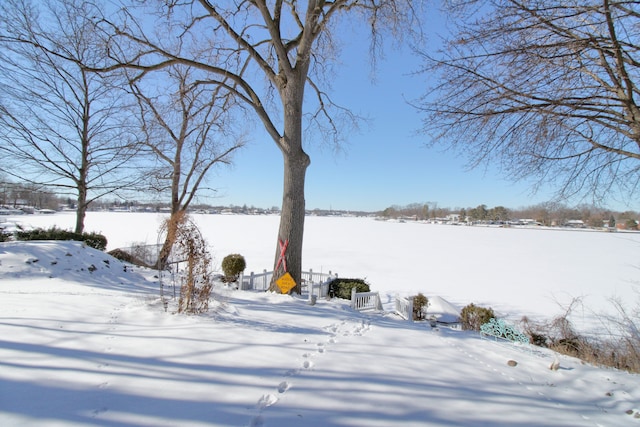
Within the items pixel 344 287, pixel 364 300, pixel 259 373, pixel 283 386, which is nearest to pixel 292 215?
pixel 364 300

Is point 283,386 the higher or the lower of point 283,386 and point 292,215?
the lower

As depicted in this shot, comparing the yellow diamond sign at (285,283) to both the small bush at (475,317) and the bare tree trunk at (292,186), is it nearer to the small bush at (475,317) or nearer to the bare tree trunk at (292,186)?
the bare tree trunk at (292,186)

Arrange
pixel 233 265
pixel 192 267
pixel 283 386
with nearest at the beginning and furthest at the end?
pixel 283 386, pixel 192 267, pixel 233 265

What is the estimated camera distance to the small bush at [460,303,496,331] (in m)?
8.29

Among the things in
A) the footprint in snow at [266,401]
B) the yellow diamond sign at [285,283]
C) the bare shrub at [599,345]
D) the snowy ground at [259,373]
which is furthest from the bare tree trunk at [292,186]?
the bare shrub at [599,345]

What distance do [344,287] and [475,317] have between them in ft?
13.5

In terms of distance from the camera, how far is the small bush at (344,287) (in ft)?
32.2

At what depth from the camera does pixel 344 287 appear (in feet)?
32.7

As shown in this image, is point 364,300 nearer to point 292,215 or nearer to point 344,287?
point 344,287

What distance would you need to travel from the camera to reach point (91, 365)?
2.29m

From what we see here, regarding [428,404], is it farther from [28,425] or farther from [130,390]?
[28,425]

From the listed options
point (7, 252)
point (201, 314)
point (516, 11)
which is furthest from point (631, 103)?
point (7, 252)

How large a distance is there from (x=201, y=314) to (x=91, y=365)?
1.68 meters

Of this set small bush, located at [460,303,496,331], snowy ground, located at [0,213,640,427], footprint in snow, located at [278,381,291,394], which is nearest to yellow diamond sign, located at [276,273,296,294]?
snowy ground, located at [0,213,640,427]
